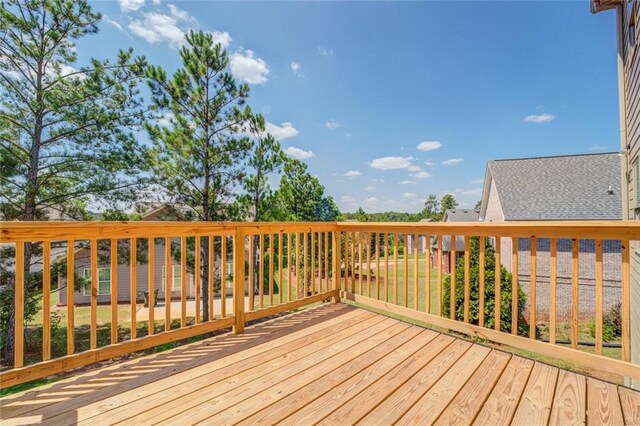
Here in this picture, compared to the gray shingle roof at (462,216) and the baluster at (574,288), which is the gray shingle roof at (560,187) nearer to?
the gray shingle roof at (462,216)

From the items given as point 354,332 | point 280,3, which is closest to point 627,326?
point 354,332

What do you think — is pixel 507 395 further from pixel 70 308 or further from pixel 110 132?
pixel 110 132

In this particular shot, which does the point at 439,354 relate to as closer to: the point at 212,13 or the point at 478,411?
the point at 478,411

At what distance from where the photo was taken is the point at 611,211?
9.44m

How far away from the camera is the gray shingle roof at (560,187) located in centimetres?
988

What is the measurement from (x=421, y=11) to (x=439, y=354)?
21.3ft

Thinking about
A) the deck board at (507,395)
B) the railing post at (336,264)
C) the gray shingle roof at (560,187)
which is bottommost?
the deck board at (507,395)

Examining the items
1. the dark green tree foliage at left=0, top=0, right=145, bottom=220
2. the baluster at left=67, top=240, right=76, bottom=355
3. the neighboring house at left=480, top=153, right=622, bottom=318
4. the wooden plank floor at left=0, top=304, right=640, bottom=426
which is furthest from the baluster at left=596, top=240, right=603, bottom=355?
the dark green tree foliage at left=0, top=0, right=145, bottom=220

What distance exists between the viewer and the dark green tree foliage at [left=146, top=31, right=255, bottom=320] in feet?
23.5

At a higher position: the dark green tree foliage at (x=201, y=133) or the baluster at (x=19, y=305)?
the dark green tree foliage at (x=201, y=133)

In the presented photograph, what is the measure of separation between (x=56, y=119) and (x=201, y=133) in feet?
9.76

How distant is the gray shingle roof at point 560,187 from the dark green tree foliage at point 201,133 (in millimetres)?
10200

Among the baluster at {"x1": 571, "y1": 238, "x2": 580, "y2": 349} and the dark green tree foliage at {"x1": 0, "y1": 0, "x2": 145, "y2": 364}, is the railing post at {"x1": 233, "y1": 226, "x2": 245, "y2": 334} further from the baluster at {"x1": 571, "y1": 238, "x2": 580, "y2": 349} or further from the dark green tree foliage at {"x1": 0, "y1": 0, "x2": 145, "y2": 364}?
the dark green tree foliage at {"x1": 0, "y1": 0, "x2": 145, "y2": 364}

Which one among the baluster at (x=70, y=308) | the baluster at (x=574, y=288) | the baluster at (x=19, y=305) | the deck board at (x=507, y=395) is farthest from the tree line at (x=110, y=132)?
the baluster at (x=574, y=288)
